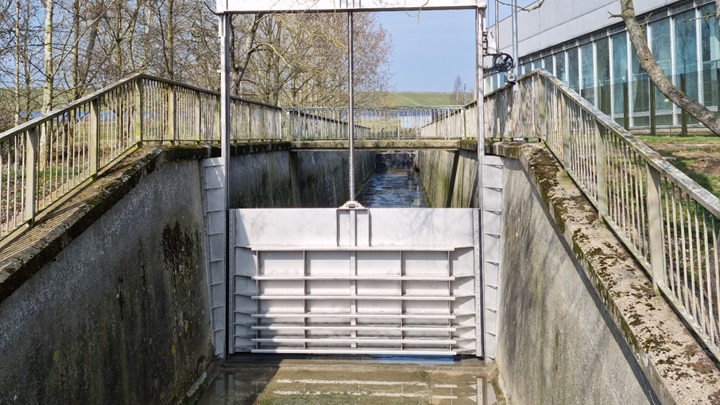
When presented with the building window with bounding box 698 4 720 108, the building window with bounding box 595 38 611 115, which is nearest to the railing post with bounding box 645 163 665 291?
the building window with bounding box 698 4 720 108

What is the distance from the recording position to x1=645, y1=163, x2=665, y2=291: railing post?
3.67m

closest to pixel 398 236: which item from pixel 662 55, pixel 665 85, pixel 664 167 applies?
pixel 665 85

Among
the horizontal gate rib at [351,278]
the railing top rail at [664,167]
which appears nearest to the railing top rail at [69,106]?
the horizontal gate rib at [351,278]

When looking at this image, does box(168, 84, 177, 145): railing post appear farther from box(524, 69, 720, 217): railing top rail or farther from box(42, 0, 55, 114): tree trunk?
box(524, 69, 720, 217): railing top rail

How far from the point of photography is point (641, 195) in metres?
4.13

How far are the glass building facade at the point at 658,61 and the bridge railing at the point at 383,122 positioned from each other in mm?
4944

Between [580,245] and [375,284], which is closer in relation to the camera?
[580,245]

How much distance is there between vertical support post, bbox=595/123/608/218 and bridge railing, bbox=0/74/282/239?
485cm

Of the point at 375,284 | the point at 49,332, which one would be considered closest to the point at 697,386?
the point at 49,332

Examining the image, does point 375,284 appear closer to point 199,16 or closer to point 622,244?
point 622,244

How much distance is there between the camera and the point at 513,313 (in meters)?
7.69

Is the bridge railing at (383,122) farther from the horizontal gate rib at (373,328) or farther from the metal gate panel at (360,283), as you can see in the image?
the horizontal gate rib at (373,328)

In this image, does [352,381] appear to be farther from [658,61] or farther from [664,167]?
[658,61]

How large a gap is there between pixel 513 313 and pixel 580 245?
3307mm
